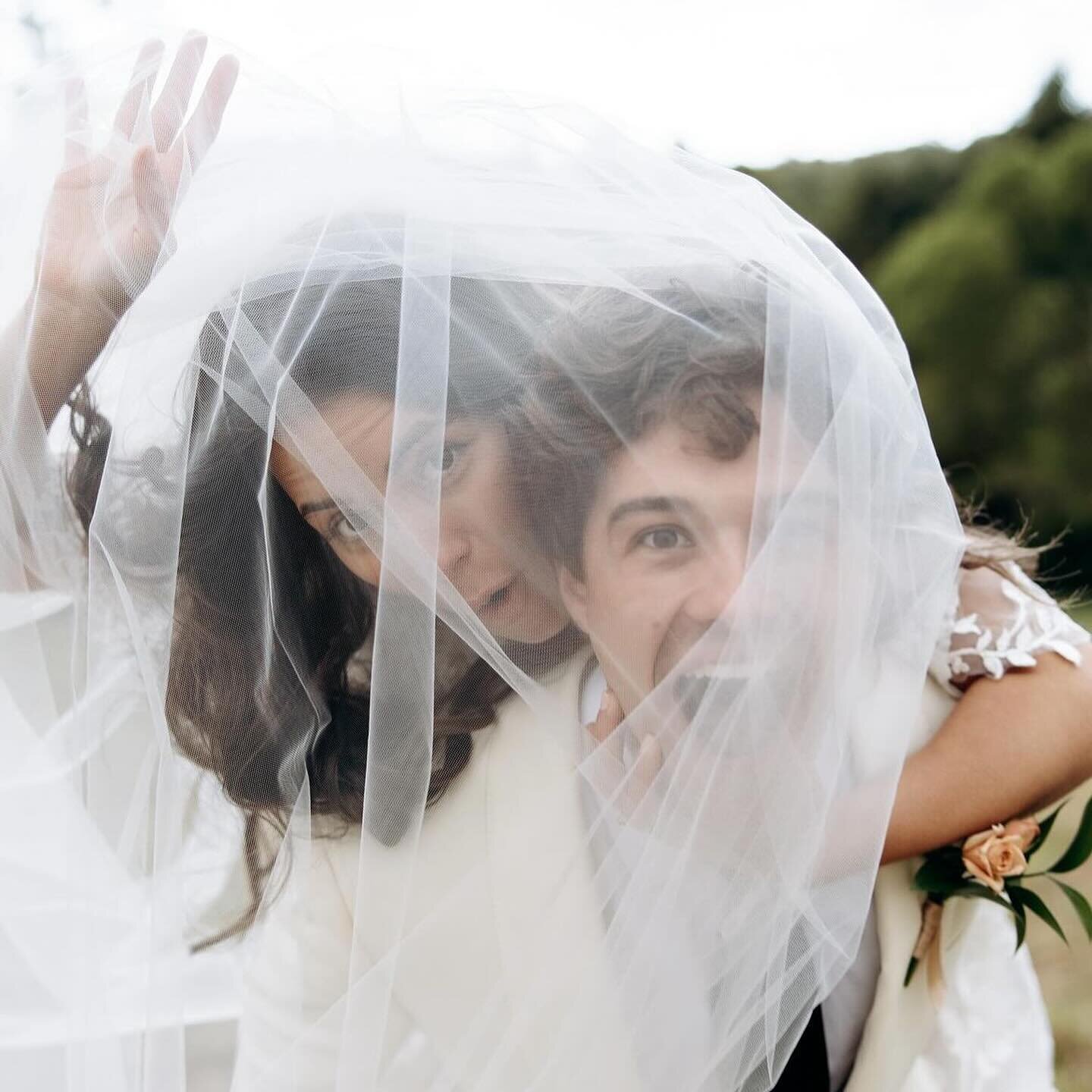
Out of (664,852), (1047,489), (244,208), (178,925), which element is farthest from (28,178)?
(1047,489)

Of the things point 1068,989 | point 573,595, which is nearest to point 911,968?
point 573,595

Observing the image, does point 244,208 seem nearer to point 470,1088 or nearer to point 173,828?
point 173,828

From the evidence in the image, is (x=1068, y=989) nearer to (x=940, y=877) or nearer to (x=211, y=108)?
(x=940, y=877)

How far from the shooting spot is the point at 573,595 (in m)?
1.08

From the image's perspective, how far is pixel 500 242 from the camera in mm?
1050

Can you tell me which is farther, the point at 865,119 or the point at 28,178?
the point at 865,119

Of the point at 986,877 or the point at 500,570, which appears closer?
the point at 500,570

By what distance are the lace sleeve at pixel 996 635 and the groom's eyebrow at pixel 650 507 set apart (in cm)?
48

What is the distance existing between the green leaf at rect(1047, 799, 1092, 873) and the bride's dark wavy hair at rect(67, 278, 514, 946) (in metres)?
0.82

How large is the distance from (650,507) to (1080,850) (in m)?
0.89

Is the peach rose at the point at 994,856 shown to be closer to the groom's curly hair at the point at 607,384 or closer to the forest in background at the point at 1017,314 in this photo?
the groom's curly hair at the point at 607,384

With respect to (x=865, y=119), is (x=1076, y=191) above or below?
below

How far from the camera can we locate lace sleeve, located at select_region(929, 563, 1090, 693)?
4.41 feet

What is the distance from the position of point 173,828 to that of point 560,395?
1.82 ft
